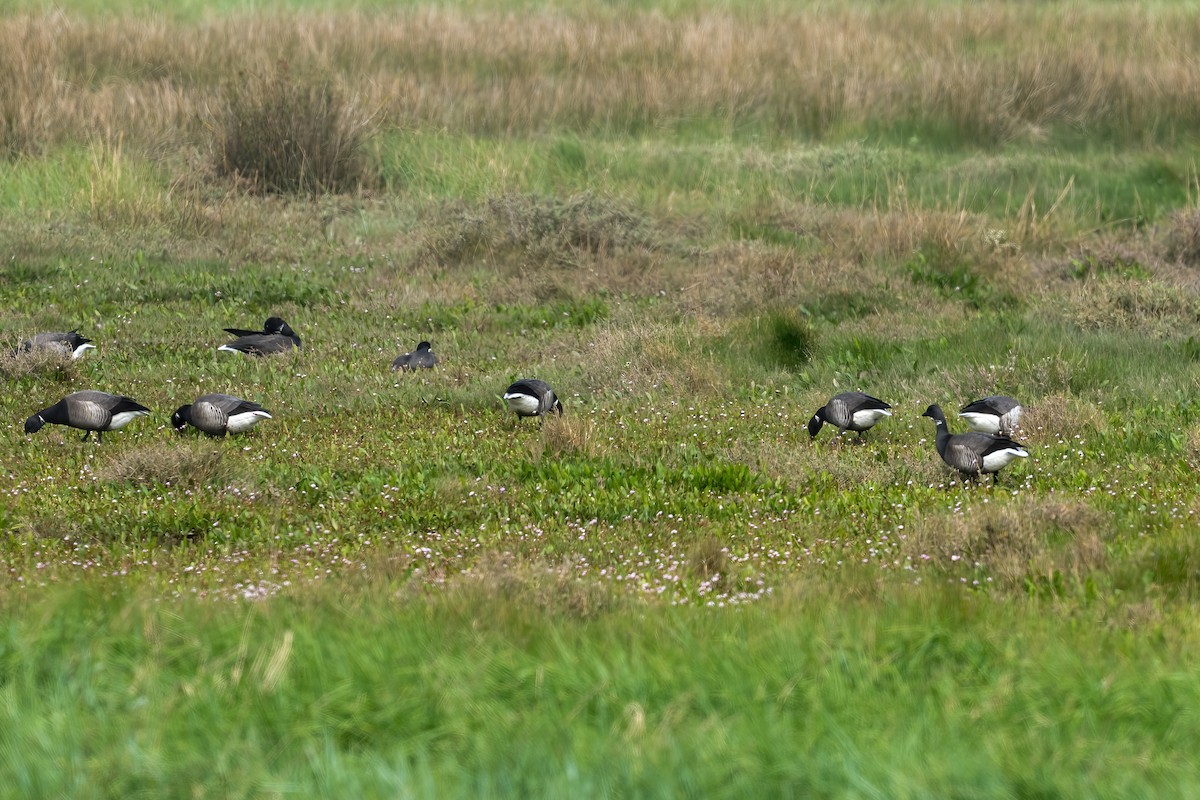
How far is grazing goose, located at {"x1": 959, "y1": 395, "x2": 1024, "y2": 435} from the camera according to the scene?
9.79 meters

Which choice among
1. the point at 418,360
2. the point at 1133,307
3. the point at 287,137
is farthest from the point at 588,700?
the point at 287,137

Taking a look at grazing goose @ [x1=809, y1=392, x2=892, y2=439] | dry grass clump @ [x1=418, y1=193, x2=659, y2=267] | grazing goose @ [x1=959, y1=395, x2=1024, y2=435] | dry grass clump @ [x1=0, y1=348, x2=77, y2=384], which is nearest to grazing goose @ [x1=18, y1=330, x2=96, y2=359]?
dry grass clump @ [x1=0, y1=348, x2=77, y2=384]

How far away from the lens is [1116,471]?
870 centimetres

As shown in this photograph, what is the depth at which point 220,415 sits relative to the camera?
10008mm

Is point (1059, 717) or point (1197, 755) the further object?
point (1059, 717)

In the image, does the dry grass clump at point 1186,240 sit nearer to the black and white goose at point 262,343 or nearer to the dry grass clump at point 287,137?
the black and white goose at point 262,343

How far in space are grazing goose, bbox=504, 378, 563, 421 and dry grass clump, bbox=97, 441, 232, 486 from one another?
96.9 inches

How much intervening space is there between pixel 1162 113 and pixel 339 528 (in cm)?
1860

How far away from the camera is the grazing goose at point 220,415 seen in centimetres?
999

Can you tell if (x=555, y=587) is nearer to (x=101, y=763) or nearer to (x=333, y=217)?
(x=101, y=763)

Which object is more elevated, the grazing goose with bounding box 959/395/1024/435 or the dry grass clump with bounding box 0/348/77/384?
the grazing goose with bounding box 959/395/1024/435

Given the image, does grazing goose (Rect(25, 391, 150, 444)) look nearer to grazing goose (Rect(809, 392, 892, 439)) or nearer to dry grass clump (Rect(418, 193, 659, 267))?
grazing goose (Rect(809, 392, 892, 439))

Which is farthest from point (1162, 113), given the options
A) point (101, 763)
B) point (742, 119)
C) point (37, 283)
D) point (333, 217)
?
point (101, 763)

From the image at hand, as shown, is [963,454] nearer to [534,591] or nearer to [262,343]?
[534,591]
